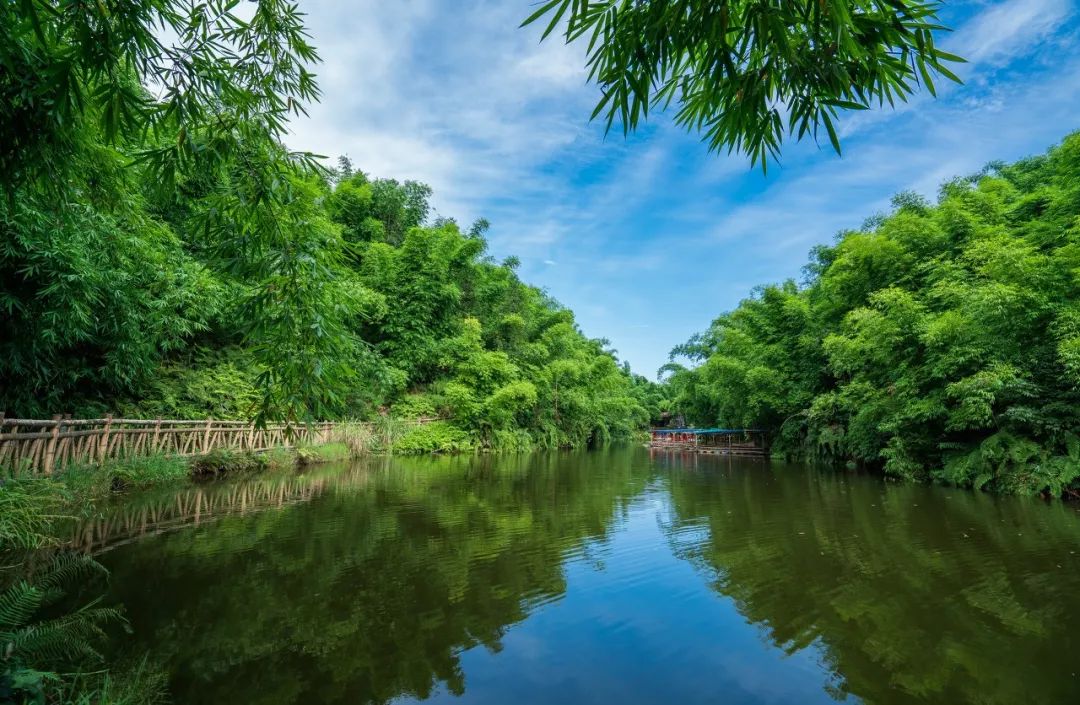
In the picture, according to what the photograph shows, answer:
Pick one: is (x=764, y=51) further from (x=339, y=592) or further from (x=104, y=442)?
(x=104, y=442)

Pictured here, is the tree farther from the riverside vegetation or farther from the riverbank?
the riverbank

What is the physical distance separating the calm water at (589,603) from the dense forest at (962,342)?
13.3 ft

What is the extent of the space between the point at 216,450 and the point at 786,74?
13093mm

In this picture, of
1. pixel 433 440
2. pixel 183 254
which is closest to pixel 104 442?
pixel 183 254

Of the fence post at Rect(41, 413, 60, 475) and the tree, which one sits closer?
the tree

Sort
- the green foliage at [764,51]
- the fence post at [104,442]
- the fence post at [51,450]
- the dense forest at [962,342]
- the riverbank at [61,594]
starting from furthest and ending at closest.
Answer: the dense forest at [962,342] → the fence post at [104,442] → the fence post at [51,450] → the riverbank at [61,594] → the green foliage at [764,51]

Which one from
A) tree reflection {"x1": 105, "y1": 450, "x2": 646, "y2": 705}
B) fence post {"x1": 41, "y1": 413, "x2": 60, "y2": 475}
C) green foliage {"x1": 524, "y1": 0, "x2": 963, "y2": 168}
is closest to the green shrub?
tree reflection {"x1": 105, "y1": 450, "x2": 646, "y2": 705}

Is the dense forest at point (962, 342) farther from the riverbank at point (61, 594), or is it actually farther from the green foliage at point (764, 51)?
the riverbank at point (61, 594)

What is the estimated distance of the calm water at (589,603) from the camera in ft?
10.3

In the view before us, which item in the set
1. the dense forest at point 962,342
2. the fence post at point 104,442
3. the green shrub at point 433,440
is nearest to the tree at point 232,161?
the fence post at point 104,442

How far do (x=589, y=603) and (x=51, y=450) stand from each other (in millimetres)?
8816

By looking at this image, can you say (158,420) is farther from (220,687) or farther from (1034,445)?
(1034,445)

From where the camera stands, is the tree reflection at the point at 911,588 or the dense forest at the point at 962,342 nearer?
the tree reflection at the point at 911,588

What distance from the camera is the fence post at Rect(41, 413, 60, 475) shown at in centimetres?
745
